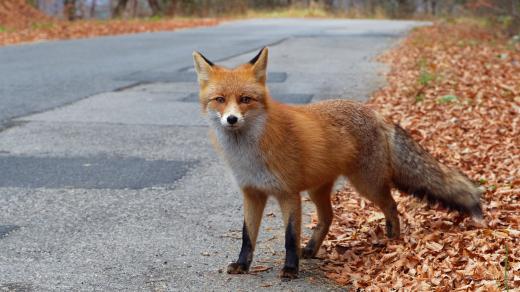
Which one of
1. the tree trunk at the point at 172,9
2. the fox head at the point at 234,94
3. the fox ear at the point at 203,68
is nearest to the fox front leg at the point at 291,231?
the fox head at the point at 234,94

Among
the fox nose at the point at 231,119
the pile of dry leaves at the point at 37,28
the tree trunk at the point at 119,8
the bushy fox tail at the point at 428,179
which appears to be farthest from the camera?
the tree trunk at the point at 119,8

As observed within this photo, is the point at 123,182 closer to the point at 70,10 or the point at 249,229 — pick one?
the point at 249,229

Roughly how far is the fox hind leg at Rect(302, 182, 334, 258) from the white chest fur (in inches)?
30.8

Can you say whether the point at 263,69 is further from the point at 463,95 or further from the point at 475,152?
the point at 463,95

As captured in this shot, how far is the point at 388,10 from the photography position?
52.4 metres

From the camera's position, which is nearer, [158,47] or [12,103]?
[12,103]

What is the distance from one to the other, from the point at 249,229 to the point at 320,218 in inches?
31.3

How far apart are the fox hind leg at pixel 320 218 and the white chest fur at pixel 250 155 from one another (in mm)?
781

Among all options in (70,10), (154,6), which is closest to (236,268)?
(70,10)

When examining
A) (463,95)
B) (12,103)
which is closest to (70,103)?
(12,103)

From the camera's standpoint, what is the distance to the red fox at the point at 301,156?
4953mm

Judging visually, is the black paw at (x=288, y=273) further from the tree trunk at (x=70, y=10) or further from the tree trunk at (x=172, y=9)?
the tree trunk at (x=172, y=9)

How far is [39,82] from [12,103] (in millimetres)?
2226

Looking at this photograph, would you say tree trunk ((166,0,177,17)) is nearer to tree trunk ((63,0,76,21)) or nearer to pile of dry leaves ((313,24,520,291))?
tree trunk ((63,0,76,21))
